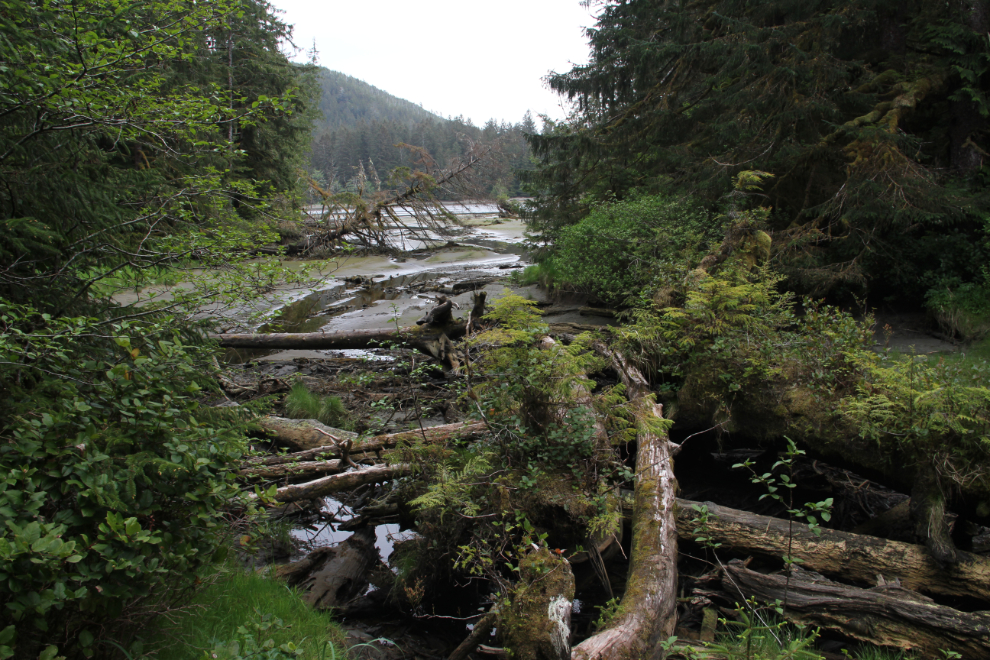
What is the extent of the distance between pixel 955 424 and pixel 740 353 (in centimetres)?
225

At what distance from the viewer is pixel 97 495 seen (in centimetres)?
197

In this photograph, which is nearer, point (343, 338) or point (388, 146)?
point (343, 338)

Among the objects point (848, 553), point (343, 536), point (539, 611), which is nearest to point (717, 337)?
point (848, 553)

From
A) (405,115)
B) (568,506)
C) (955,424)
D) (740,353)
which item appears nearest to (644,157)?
(740,353)

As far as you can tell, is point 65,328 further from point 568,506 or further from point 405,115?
point 405,115

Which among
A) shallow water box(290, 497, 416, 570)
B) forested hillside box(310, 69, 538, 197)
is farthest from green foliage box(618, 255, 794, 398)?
forested hillside box(310, 69, 538, 197)

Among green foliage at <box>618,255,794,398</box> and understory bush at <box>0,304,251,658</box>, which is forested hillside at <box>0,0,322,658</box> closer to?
understory bush at <box>0,304,251,658</box>

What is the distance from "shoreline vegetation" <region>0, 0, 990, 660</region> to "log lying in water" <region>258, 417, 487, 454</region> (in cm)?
5

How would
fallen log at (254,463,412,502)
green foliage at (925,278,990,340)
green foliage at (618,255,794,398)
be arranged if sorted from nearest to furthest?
fallen log at (254,463,412,502) < green foliage at (618,255,794,398) < green foliage at (925,278,990,340)

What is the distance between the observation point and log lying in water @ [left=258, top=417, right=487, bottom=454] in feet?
17.5

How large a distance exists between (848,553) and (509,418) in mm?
2947

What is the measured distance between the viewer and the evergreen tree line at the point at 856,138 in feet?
27.5

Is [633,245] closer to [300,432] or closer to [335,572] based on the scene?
[300,432]

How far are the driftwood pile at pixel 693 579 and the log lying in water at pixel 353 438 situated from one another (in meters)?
0.02
